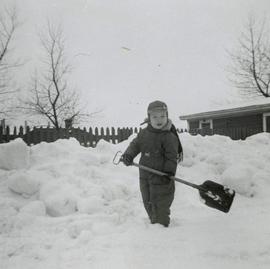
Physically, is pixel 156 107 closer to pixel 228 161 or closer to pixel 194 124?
pixel 228 161

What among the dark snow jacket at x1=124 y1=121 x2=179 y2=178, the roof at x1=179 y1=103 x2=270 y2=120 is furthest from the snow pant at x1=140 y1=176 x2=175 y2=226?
the roof at x1=179 y1=103 x2=270 y2=120

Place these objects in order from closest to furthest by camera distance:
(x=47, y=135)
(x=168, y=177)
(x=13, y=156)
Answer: (x=168, y=177) → (x=13, y=156) → (x=47, y=135)

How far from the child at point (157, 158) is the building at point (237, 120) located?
13365 millimetres

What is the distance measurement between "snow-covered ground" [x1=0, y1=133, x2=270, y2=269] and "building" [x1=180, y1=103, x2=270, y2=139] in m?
10.5

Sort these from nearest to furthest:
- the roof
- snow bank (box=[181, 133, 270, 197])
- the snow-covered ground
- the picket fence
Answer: the snow-covered ground < snow bank (box=[181, 133, 270, 197]) < the picket fence < the roof

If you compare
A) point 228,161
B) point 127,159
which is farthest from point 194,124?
point 127,159

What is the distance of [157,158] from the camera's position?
4699 mm

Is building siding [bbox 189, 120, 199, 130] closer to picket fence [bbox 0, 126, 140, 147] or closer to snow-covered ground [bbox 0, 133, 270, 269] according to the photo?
picket fence [bbox 0, 126, 140, 147]

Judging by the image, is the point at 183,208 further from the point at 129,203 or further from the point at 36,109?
the point at 36,109

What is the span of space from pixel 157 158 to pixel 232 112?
714 inches

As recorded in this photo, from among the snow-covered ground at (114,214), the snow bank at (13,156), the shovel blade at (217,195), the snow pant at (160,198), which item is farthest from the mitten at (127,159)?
the snow bank at (13,156)

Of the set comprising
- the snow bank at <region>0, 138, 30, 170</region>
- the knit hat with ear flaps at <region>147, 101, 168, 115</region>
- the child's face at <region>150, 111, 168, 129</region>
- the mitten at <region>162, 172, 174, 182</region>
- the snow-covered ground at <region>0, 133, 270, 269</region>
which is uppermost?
the knit hat with ear flaps at <region>147, 101, 168, 115</region>

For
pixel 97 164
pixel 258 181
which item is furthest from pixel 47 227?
pixel 258 181

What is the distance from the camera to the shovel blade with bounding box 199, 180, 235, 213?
4.56m
